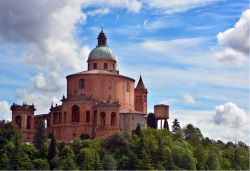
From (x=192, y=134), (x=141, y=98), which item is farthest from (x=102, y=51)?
(x=192, y=134)

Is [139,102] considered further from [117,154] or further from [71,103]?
[117,154]

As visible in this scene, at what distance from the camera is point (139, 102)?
118000 millimetres

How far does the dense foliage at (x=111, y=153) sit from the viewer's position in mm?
88625

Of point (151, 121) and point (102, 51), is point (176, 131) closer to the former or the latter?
point (151, 121)

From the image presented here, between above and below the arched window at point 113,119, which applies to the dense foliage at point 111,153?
below

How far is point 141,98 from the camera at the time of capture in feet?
388

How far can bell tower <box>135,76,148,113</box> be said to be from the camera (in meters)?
118

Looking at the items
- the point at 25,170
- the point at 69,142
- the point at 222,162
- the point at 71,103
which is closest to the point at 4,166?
the point at 25,170

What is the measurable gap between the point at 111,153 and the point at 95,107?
13.4m

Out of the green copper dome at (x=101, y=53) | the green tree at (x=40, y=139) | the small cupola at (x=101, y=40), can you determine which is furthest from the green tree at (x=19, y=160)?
the small cupola at (x=101, y=40)

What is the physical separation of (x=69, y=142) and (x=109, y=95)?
1362cm

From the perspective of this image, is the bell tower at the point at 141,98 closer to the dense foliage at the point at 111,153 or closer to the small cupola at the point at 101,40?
the small cupola at the point at 101,40

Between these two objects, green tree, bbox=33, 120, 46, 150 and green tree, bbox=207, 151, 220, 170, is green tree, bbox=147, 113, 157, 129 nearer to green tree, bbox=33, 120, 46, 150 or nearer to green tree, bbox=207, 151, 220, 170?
green tree, bbox=207, 151, 220, 170

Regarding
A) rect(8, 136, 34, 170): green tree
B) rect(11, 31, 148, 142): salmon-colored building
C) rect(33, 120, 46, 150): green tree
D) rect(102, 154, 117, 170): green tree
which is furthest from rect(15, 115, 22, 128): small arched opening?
rect(102, 154, 117, 170): green tree
